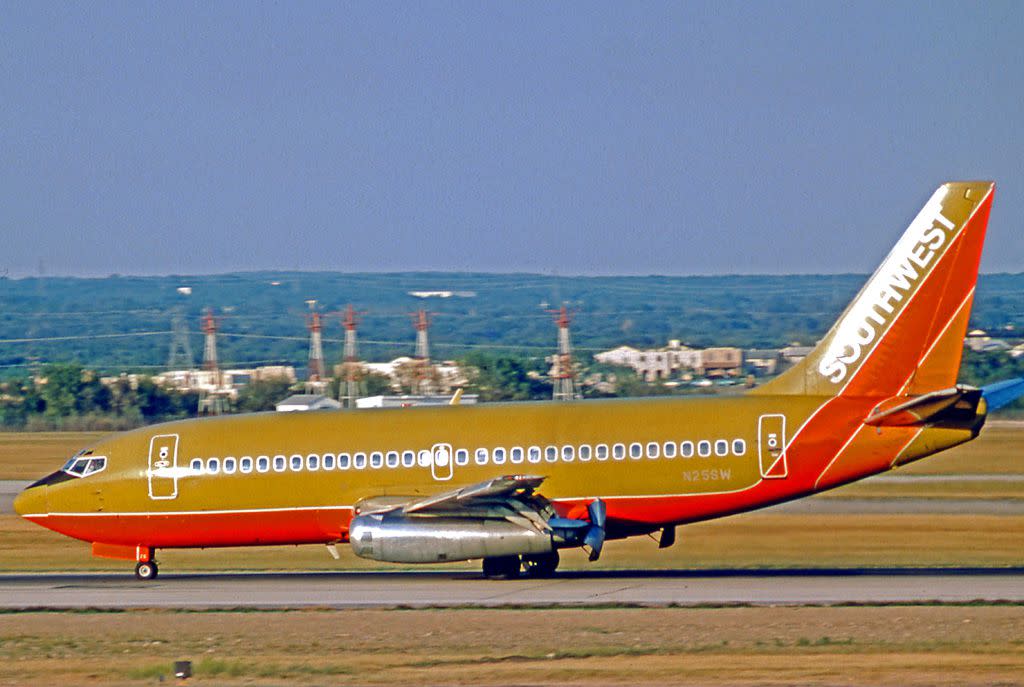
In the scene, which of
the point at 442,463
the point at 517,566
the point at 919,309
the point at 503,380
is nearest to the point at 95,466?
the point at 442,463

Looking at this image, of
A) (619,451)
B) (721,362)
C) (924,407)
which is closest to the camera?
(924,407)

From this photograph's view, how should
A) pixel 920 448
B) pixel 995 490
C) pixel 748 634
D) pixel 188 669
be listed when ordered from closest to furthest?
1. pixel 188 669
2. pixel 748 634
3. pixel 920 448
4. pixel 995 490

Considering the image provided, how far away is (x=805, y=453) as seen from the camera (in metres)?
29.1

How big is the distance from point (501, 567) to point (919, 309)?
927 centimetres

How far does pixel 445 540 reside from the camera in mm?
28328

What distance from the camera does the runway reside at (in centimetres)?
2573

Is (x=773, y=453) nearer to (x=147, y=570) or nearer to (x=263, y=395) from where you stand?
(x=147, y=570)

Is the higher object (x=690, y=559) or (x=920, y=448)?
(x=920, y=448)

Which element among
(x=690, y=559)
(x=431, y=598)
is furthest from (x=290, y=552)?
(x=431, y=598)

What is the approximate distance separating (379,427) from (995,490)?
29096 mm

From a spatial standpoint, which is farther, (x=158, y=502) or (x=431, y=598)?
(x=158, y=502)

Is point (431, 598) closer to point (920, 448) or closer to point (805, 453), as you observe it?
point (805, 453)

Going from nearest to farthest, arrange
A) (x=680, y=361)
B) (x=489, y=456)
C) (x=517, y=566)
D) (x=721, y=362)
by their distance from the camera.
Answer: (x=489, y=456) → (x=517, y=566) → (x=721, y=362) → (x=680, y=361)

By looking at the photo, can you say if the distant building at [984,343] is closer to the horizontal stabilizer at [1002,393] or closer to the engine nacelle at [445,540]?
the horizontal stabilizer at [1002,393]
